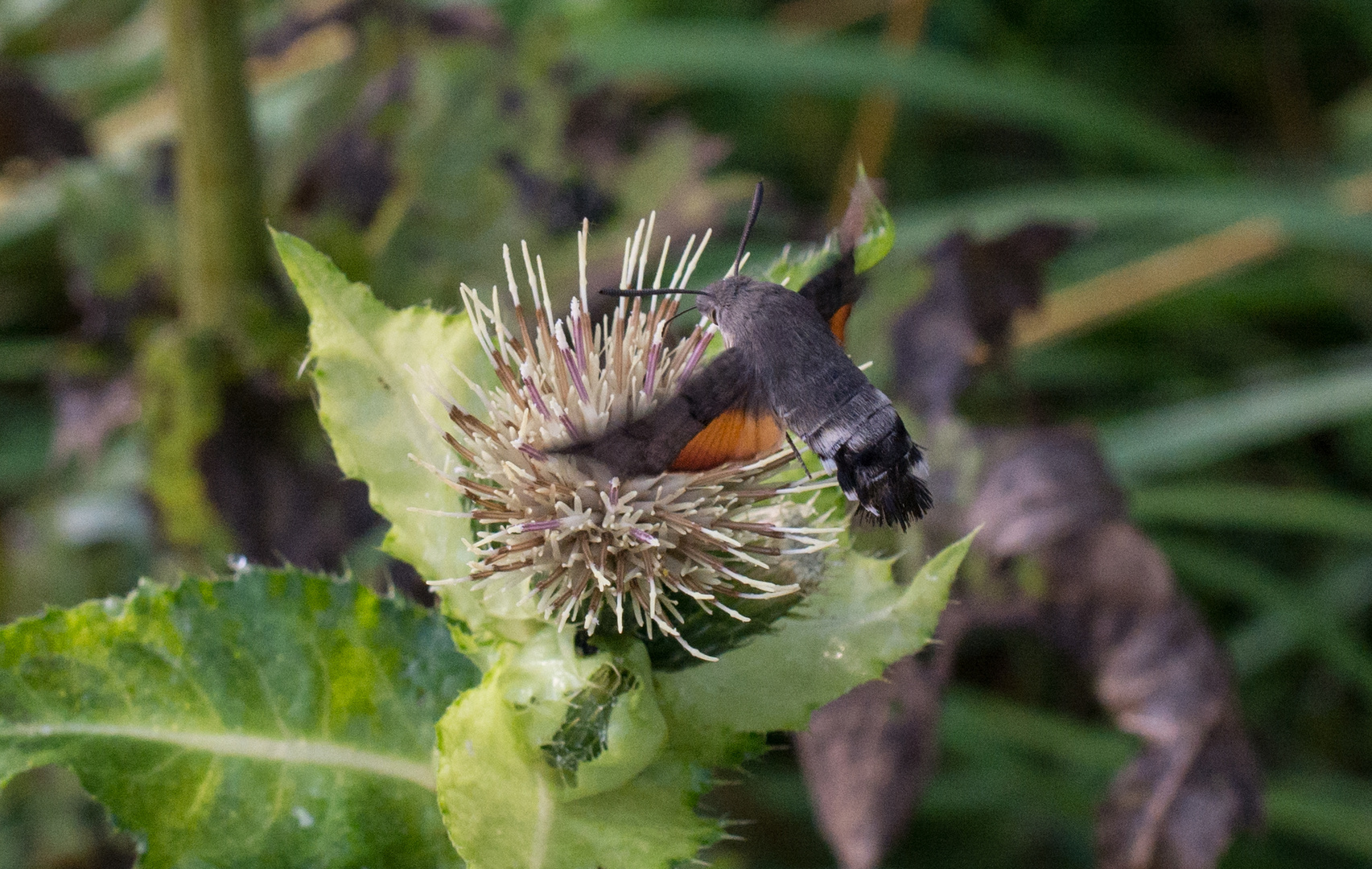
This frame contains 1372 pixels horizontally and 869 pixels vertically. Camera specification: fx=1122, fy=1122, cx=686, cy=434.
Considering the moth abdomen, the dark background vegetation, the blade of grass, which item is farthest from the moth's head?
the blade of grass

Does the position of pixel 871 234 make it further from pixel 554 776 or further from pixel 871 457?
pixel 554 776

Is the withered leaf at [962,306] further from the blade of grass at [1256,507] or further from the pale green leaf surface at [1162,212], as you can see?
the blade of grass at [1256,507]

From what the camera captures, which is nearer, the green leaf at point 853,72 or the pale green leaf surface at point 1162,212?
the pale green leaf surface at point 1162,212

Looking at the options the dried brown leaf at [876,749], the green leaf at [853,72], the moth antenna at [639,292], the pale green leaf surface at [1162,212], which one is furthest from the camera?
the green leaf at [853,72]

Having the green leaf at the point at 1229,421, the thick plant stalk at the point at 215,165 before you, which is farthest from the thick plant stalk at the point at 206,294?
the green leaf at the point at 1229,421

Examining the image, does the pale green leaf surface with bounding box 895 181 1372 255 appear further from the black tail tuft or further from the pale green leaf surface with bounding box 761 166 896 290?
the black tail tuft

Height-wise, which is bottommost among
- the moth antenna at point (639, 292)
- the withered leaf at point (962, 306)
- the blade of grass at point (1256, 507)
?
Answer: the blade of grass at point (1256, 507)
